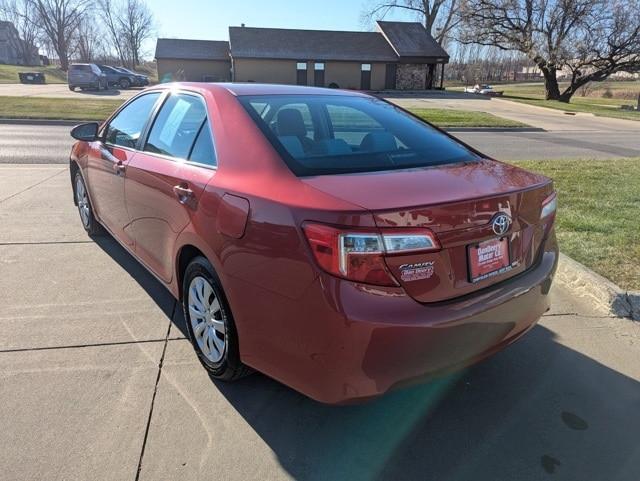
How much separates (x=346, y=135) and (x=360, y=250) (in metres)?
1.43

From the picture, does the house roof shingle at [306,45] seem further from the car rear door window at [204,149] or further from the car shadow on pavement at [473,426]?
the car shadow on pavement at [473,426]

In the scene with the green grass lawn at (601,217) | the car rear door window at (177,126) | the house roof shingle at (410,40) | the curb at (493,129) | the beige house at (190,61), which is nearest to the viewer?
the car rear door window at (177,126)

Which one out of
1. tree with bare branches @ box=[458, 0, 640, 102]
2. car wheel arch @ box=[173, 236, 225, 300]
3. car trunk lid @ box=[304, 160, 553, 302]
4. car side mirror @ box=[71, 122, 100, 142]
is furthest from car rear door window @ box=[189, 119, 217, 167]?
tree with bare branches @ box=[458, 0, 640, 102]

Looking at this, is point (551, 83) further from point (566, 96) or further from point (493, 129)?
point (493, 129)

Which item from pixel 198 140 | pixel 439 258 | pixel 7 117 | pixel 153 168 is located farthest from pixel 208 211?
pixel 7 117

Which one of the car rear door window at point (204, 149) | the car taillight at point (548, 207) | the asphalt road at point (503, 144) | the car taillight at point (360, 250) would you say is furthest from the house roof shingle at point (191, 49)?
the car taillight at point (360, 250)

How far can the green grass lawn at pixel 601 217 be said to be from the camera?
430cm

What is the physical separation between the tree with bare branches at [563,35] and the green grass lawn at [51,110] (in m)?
33.2

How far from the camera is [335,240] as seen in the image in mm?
1976

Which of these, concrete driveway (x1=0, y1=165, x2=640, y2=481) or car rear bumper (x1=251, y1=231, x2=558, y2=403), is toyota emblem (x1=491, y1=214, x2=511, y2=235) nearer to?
car rear bumper (x1=251, y1=231, x2=558, y2=403)

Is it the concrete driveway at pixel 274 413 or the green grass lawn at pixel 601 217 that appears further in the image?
the green grass lawn at pixel 601 217

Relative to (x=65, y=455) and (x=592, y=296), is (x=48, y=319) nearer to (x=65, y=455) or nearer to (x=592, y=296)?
(x=65, y=455)

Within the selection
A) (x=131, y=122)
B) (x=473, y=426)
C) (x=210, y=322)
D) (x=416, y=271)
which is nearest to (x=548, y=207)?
(x=416, y=271)

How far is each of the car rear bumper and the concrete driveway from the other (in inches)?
15.6
